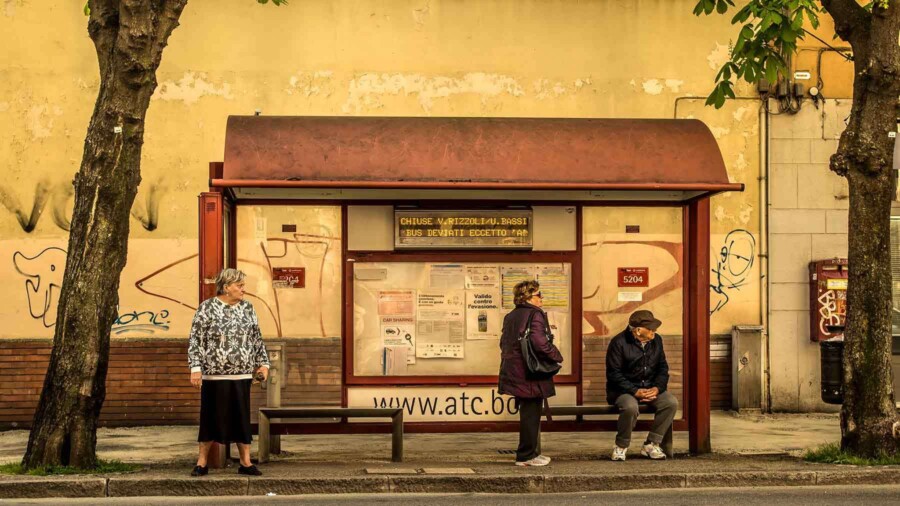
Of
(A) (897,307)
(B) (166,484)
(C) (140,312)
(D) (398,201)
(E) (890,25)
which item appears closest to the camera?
(B) (166,484)

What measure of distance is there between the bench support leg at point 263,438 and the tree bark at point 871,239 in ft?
15.8

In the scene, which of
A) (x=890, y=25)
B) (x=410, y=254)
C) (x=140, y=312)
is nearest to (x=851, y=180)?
(x=890, y=25)

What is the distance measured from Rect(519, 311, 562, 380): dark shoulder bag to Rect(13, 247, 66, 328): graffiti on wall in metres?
5.66

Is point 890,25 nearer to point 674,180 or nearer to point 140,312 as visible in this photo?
point 674,180

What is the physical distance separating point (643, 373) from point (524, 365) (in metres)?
1.20

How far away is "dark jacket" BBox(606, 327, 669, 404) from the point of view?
10.9m

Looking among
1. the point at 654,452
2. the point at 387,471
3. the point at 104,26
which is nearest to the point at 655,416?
the point at 654,452

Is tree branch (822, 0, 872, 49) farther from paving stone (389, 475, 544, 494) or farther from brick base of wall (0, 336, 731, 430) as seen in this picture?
brick base of wall (0, 336, 731, 430)

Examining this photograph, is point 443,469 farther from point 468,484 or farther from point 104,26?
point 104,26

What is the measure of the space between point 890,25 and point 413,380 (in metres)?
5.06

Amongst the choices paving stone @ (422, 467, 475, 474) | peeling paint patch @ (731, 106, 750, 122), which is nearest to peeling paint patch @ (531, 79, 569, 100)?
peeling paint patch @ (731, 106, 750, 122)

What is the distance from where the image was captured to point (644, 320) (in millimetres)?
10766

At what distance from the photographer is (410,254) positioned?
11.4 metres

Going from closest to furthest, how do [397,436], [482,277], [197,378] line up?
[197,378], [397,436], [482,277]
